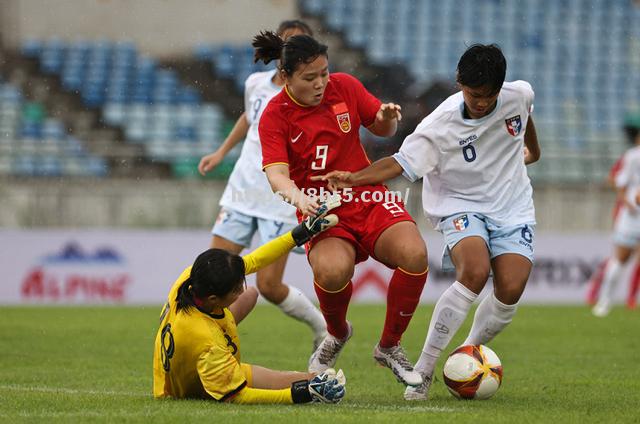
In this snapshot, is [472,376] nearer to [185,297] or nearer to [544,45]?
[185,297]

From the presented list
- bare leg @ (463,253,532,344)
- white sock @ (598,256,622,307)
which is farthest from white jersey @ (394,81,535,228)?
white sock @ (598,256,622,307)

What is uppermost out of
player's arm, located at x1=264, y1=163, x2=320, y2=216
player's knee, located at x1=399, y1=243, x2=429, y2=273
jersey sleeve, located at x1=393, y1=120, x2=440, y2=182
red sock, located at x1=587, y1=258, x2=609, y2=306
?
jersey sleeve, located at x1=393, y1=120, x2=440, y2=182

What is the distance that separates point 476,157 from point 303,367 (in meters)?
2.18

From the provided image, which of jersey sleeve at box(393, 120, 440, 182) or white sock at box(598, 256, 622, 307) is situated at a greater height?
jersey sleeve at box(393, 120, 440, 182)

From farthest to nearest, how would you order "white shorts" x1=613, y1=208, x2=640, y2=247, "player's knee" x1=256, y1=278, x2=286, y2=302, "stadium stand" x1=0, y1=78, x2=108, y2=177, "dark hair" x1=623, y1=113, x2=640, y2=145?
"dark hair" x1=623, y1=113, x2=640, y2=145
"stadium stand" x1=0, y1=78, x2=108, y2=177
"white shorts" x1=613, y1=208, x2=640, y2=247
"player's knee" x1=256, y1=278, x2=286, y2=302

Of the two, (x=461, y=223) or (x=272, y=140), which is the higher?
(x=272, y=140)

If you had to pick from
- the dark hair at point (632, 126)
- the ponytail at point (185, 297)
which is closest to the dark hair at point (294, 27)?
the ponytail at point (185, 297)

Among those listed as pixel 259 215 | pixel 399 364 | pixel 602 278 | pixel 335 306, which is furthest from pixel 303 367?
pixel 602 278

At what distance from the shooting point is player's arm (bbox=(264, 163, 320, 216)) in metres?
5.49

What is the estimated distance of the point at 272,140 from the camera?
19.4ft

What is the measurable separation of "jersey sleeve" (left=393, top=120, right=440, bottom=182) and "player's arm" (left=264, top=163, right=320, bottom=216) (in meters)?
0.56

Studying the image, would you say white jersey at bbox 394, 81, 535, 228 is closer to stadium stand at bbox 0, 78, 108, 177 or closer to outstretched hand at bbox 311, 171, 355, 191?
outstretched hand at bbox 311, 171, 355, 191

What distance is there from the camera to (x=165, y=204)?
14.5m

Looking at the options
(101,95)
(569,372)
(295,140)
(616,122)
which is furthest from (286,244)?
(616,122)
